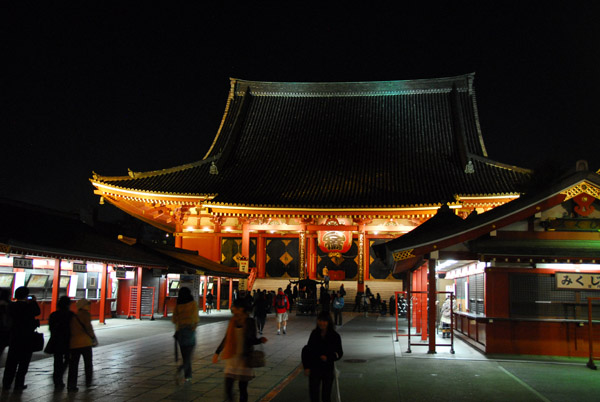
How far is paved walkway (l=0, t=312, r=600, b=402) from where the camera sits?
29.1 ft

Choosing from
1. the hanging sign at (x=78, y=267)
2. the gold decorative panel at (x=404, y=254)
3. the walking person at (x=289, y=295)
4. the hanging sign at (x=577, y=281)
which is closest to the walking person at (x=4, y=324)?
the gold decorative panel at (x=404, y=254)

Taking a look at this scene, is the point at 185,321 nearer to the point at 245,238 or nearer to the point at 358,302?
the point at 358,302

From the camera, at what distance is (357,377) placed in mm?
10625

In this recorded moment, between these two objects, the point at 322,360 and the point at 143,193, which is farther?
the point at 143,193

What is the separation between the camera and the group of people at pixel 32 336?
892 cm

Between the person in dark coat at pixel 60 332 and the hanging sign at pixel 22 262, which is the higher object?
the hanging sign at pixel 22 262

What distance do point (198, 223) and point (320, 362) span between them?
95.1ft

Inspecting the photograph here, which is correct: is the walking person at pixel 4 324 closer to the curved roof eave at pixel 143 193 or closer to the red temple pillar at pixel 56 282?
the red temple pillar at pixel 56 282

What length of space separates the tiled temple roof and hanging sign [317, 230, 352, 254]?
6.66 ft

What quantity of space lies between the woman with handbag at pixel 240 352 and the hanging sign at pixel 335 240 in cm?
2488

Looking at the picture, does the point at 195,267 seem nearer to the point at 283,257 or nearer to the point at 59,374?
the point at 283,257

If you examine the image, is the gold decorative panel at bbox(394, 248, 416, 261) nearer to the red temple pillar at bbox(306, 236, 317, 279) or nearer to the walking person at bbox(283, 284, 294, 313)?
the walking person at bbox(283, 284, 294, 313)

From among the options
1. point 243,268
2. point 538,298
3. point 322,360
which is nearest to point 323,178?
point 243,268

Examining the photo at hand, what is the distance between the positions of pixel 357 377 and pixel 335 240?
21.8m
